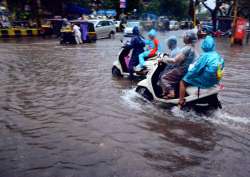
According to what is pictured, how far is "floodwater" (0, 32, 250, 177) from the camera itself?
4.12 metres

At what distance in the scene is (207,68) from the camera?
5.65 metres

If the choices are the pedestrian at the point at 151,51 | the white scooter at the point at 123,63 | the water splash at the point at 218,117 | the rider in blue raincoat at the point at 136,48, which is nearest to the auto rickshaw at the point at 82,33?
the white scooter at the point at 123,63

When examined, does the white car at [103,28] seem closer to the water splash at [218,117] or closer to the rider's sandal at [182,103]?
the water splash at [218,117]

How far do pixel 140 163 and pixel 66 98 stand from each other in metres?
3.64

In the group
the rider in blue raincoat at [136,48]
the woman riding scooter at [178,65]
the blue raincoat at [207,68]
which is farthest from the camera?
the rider in blue raincoat at [136,48]

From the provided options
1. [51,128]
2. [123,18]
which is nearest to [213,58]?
[51,128]

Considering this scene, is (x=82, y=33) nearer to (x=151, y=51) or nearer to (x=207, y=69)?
(x=151, y=51)

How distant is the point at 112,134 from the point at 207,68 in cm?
188

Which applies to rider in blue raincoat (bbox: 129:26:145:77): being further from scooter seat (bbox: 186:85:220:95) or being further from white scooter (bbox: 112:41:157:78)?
scooter seat (bbox: 186:85:220:95)

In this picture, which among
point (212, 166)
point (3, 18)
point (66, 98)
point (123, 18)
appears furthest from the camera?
point (123, 18)

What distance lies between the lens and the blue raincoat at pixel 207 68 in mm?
5602

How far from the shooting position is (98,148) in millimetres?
4684

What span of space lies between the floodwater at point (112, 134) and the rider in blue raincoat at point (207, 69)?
68cm

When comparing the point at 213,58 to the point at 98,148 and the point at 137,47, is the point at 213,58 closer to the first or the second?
the point at 98,148
